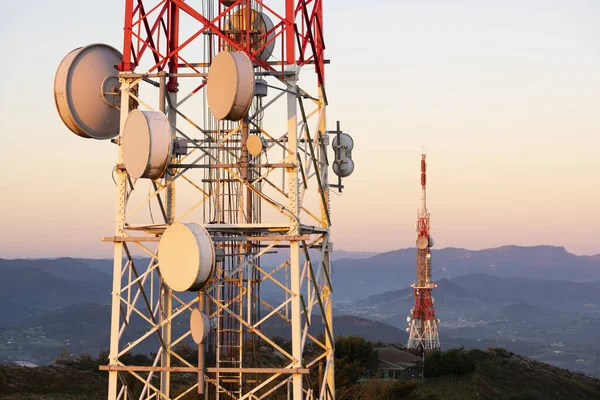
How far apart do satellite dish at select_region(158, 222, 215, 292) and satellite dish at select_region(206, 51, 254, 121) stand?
253cm

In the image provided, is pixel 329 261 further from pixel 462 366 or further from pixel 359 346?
pixel 462 366

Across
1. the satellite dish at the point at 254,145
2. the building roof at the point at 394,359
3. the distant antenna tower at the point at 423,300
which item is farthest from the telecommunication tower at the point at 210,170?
the distant antenna tower at the point at 423,300

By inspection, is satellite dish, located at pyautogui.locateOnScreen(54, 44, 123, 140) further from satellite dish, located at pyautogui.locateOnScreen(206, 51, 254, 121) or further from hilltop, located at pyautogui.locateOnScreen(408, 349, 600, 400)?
hilltop, located at pyautogui.locateOnScreen(408, 349, 600, 400)

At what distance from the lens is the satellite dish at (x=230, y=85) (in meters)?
18.0

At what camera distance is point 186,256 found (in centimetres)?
1784

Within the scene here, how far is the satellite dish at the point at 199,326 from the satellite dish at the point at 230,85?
4.36m

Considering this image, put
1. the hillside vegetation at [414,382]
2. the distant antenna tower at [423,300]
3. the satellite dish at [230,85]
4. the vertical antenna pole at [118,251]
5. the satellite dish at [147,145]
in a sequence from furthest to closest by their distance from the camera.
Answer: the distant antenna tower at [423,300] < the hillside vegetation at [414,382] < the vertical antenna pole at [118,251] < the satellite dish at [147,145] < the satellite dish at [230,85]

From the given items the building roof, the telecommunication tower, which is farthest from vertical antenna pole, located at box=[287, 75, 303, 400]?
the building roof

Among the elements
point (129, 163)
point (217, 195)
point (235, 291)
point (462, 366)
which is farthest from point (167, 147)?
point (462, 366)

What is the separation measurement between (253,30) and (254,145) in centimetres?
409

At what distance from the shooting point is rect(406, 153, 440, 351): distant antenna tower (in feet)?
253

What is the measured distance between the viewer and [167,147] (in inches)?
722

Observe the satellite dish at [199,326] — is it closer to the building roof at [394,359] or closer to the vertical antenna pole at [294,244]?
the vertical antenna pole at [294,244]

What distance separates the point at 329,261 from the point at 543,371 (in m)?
55.2
